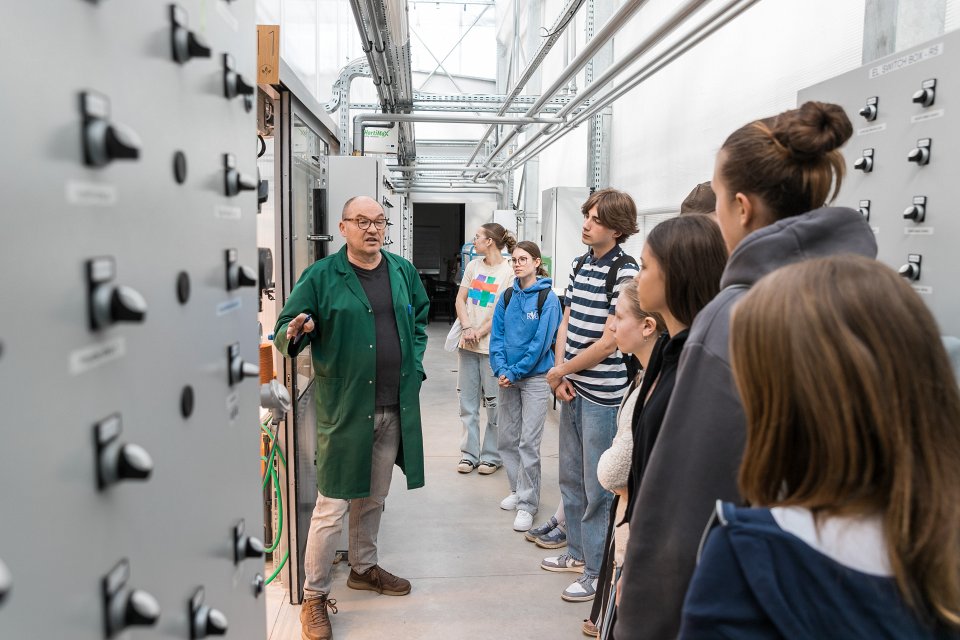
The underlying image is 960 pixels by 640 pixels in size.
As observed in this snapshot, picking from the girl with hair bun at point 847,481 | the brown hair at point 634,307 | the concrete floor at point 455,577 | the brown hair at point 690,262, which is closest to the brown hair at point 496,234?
the concrete floor at point 455,577

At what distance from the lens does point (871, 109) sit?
200 centimetres

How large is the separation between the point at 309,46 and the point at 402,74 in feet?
5.20

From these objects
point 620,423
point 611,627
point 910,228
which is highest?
point 910,228

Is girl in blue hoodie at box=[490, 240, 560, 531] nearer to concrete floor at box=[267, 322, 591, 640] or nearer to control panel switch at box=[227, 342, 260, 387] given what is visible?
concrete floor at box=[267, 322, 591, 640]

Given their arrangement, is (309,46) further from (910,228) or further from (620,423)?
(910,228)

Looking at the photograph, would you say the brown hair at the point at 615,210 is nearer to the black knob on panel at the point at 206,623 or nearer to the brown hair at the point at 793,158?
the brown hair at the point at 793,158

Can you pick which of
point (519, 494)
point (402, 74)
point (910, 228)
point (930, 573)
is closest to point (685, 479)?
point (930, 573)

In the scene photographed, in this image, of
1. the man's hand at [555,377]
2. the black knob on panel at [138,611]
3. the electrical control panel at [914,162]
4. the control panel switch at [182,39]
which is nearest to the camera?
the black knob on panel at [138,611]

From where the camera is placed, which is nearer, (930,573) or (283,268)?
(930,573)

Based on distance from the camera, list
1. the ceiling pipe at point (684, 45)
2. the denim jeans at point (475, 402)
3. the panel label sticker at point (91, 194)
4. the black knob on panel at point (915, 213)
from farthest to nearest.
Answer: the denim jeans at point (475, 402)
the ceiling pipe at point (684, 45)
the black knob on panel at point (915, 213)
the panel label sticker at point (91, 194)

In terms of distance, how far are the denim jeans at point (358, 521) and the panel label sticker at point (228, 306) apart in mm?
1635

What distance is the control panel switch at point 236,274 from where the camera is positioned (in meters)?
1.18

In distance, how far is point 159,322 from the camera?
0.88 metres

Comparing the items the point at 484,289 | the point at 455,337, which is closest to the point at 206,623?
the point at 484,289
